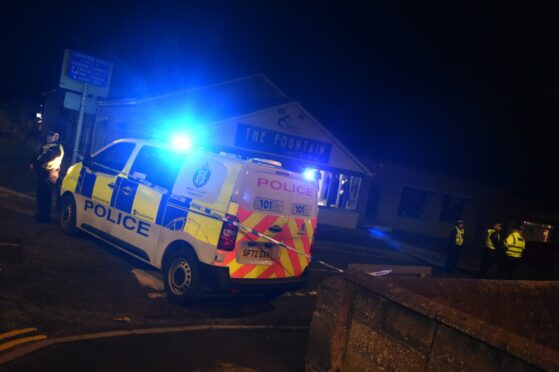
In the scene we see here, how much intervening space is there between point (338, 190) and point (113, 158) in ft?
47.3

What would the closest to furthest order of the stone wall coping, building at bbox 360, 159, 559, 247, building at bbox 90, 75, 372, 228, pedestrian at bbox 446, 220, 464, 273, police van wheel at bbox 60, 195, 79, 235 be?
the stone wall coping, police van wheel at bbox 60, 195, 79, 235, pedestrian at bbox 446, 220, 464, 273, building at bbox 90, 75, 372, 228, building at bbox 360, 159, 559, 247

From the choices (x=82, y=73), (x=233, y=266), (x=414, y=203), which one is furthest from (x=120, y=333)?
(x=414, y=203)

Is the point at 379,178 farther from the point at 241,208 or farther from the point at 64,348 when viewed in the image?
the point at 64,348

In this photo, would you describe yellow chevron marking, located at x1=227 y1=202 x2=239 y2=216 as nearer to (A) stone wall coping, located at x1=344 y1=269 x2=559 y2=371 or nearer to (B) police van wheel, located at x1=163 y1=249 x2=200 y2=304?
(B) police van wheel, located at x1=163 y1=249 x2=200 y2=304

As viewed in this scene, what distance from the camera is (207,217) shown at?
5.85 m

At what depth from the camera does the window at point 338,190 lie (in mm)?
20625

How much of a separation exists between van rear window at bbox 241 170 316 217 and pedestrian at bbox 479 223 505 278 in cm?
740

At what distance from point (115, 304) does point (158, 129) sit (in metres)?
12.8

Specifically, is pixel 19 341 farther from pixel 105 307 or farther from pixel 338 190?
pixel 338 190

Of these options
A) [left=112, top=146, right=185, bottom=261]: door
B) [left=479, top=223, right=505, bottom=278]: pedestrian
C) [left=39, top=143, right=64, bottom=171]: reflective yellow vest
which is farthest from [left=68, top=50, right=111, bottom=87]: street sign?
[left=479, top=223, right=505, bottom=278]: pedestrian

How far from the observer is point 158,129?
17422mm

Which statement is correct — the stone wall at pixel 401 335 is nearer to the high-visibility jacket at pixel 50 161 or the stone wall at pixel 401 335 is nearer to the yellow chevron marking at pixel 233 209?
the yellow chevron marking at pixel 233 209

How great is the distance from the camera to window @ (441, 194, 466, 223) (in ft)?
85.8

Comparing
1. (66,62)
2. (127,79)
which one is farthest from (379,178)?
(66,62)
